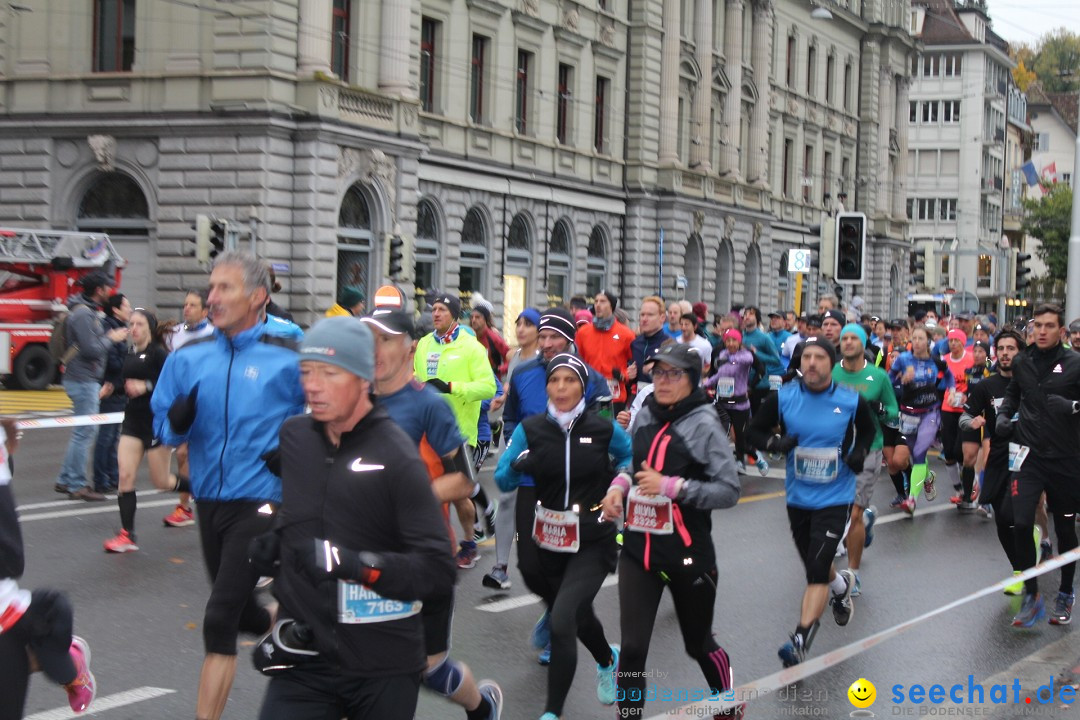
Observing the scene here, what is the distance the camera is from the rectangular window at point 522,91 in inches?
1608

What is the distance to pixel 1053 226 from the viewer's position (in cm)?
9169

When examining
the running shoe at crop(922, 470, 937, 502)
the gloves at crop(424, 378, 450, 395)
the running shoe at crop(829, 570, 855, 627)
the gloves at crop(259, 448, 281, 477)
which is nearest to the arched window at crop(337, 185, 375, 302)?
the running shoe at crop(922, 470, 937, 502)

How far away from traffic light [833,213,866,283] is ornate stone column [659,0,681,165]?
27.8m

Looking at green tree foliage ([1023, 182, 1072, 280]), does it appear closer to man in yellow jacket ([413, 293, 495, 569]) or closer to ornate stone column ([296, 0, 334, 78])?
ornate stone column ([296, 0, 334, 78])

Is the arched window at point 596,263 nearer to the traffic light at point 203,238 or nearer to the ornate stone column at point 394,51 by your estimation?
the ornate stone column at point 394,51

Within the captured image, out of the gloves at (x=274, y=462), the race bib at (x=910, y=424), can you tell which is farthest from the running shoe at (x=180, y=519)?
the race bib at (x=910, y=424)

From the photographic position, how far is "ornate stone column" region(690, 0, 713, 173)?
51.7 m

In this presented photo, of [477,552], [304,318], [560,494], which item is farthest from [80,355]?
[304,318]

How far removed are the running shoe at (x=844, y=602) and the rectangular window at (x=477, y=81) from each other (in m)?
31.1

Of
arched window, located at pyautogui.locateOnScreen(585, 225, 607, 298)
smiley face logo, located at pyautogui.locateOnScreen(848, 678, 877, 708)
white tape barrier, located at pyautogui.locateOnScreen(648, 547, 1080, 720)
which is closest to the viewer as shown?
white tape barrier, located at pyautogui.locateOnScreen(648, 547, 1080, 720)

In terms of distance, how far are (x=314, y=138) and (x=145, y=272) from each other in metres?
4.90

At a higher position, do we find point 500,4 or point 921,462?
point 500,4

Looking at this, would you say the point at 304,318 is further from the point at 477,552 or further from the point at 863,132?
the point at 863,132

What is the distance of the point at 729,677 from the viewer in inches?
254
